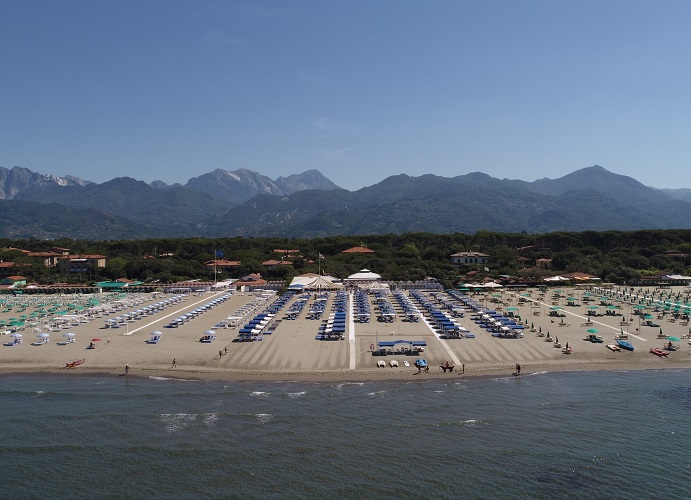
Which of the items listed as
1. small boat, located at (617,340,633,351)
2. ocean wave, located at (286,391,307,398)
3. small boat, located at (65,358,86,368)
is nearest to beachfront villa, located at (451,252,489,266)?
small boat, located at (617,340,633,351)

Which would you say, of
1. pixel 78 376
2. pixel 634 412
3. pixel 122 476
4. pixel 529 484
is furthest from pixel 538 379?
pixel 78 376

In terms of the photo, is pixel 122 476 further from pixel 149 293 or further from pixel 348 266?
pixel 348 266

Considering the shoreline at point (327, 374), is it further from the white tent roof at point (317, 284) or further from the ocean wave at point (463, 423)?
the white tent roof at point (317, 284)

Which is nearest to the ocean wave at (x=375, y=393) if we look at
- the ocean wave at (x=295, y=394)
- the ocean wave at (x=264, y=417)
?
the ocean wave at (x=295, y=394)

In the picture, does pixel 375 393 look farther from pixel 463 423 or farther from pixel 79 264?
pixel 79 264

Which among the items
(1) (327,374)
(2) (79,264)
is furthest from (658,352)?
(2) (79,264)

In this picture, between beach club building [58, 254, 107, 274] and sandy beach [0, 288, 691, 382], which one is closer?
sandy beach [0, 288, 691, 382]

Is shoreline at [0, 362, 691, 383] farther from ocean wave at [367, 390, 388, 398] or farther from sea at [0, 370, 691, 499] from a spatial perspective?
ocean wave at [367, 390, 388, 398]
